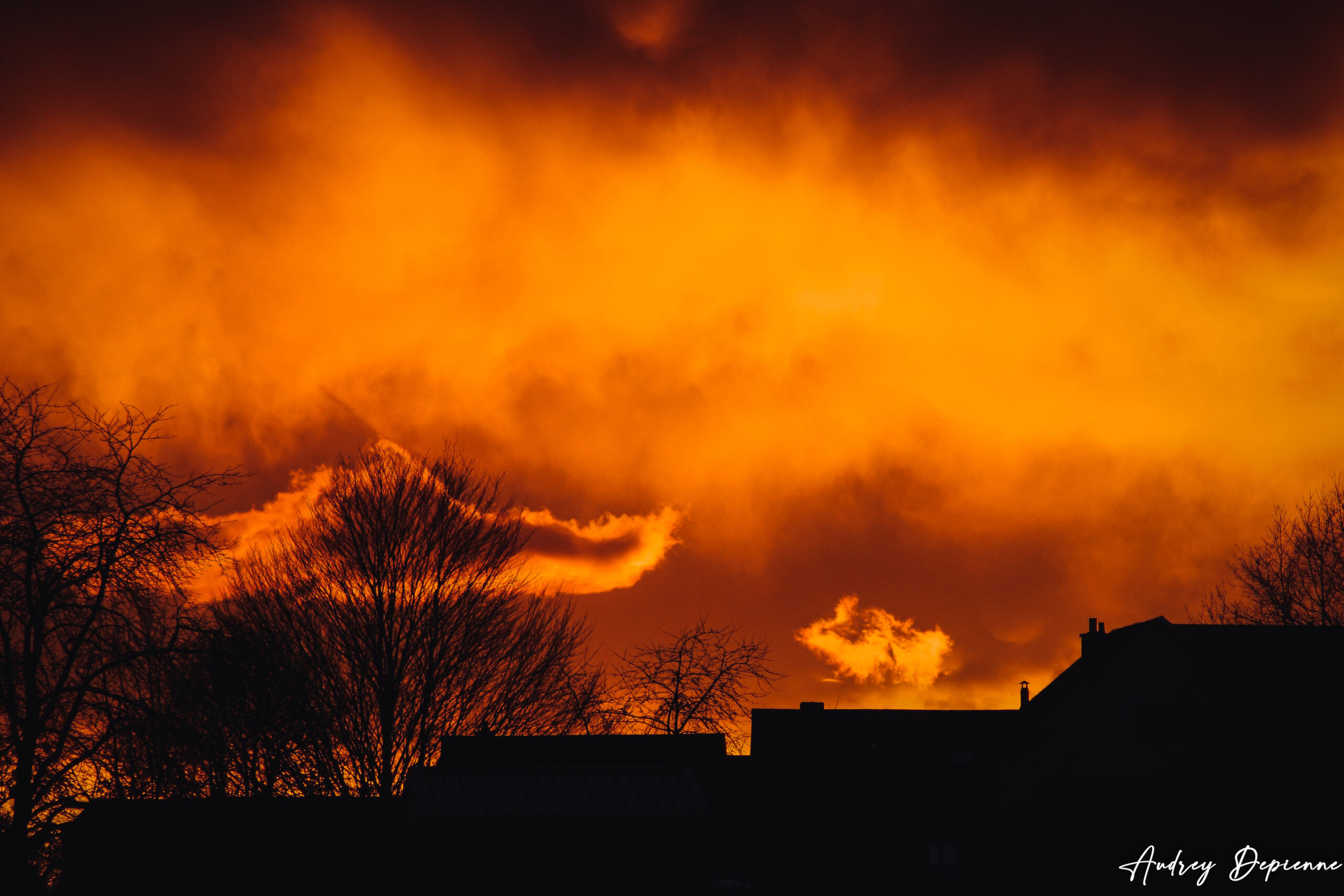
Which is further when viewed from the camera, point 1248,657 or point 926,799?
point 926,799

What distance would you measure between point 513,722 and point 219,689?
28730 mm

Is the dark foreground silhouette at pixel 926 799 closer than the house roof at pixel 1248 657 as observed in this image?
Yes

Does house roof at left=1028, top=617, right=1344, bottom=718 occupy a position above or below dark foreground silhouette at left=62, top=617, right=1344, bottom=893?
above

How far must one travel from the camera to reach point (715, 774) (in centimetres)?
4081

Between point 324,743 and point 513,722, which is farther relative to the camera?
point 513,722

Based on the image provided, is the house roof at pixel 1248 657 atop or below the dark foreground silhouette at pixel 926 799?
atop

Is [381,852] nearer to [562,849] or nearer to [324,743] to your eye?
[562,849]

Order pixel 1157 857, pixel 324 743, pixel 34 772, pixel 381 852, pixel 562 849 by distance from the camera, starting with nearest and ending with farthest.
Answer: pixel 34 772 < pixel 324 743 < pixel 562 849 < pixel 381 852 < pixel 1157 857

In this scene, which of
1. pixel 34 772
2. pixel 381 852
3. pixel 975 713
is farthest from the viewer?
pixel 975 713

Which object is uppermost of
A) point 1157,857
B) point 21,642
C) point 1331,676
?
point 1331,676

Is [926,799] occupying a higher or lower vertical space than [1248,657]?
lower

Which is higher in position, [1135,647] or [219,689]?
[1135,647]

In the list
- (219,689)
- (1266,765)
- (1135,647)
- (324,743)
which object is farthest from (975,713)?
(219,689)

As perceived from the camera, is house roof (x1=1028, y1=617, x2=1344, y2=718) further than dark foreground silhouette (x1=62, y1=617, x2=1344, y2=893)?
Yes
